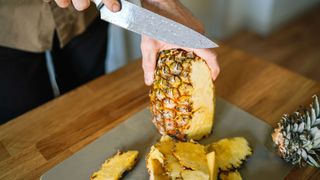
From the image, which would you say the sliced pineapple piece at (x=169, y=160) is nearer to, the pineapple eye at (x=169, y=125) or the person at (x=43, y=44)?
the pineapple eye at (x=169, y=125)

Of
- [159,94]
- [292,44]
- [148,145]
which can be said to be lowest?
[292,44]

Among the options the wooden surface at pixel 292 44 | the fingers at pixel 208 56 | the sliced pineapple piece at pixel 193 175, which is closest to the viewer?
the sliced pineapple piece at pixel 193 175

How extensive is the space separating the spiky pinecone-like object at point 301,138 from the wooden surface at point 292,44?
110 cm

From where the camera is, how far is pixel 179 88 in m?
0.55

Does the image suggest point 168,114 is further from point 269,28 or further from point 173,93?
point 269,28

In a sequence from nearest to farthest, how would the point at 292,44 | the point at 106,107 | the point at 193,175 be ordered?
the point at 193,175
the point at 106,107
the point at 292,44

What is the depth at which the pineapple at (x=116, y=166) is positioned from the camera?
1.70 ft

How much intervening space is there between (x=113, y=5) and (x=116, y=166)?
27cm

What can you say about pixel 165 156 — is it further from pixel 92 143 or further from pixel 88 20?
pixel 88 20

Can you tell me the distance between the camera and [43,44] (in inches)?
28.4

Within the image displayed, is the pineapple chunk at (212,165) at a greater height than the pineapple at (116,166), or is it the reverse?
the pineapple chunk at (212,165)

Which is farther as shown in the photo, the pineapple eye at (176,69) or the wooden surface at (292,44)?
the wooden surface at (292,44)

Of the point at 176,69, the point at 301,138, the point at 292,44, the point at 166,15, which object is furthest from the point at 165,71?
the point at 292,44

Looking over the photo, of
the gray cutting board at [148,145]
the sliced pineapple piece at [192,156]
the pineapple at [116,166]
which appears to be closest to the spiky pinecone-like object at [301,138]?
the gray cutting board at [148,145]
